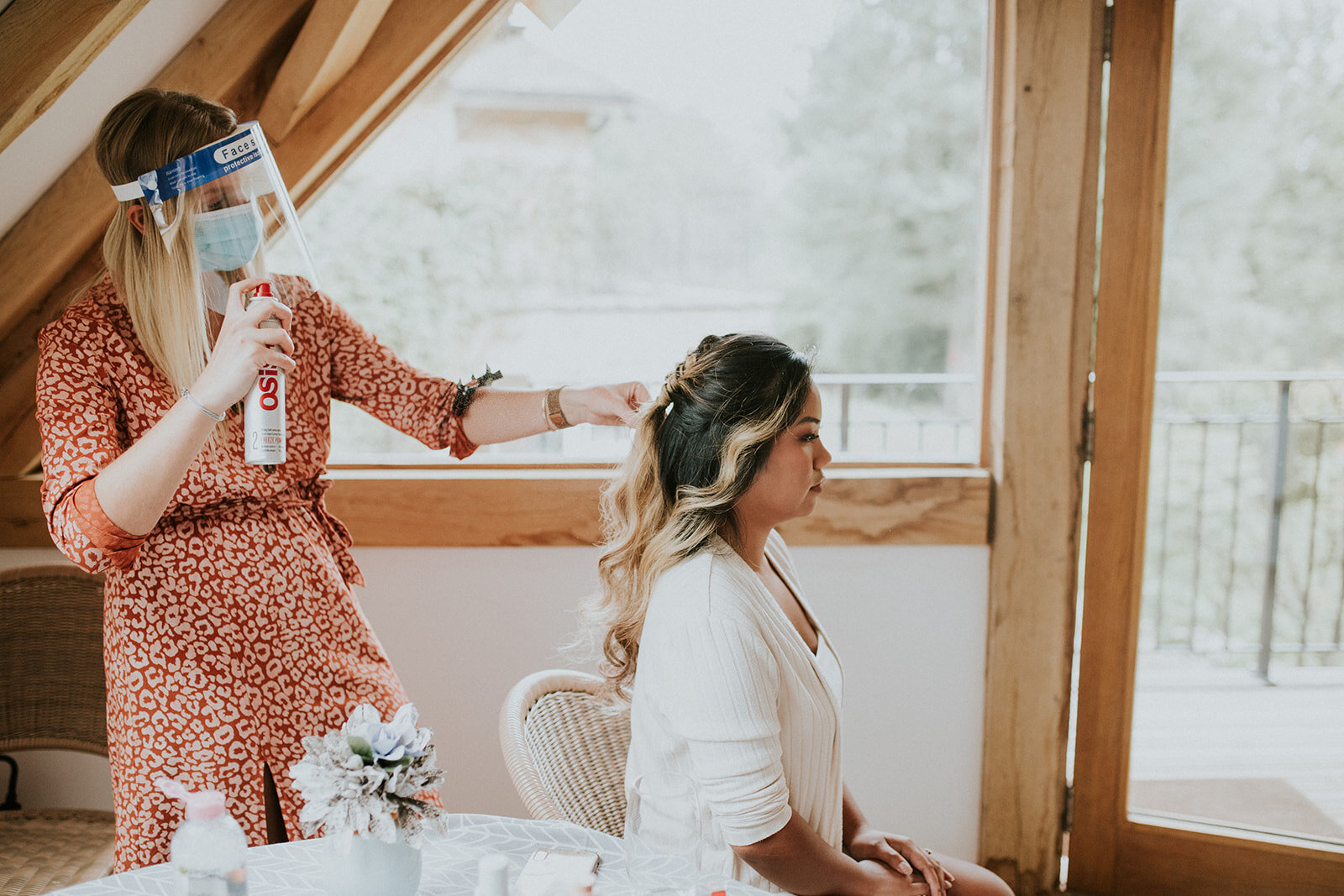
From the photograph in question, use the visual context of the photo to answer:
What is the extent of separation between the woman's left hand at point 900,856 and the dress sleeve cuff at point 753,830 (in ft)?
1.00

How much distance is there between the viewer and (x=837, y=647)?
221 cm

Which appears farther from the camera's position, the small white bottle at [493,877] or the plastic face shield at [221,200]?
the plastic face shield at [221,200]

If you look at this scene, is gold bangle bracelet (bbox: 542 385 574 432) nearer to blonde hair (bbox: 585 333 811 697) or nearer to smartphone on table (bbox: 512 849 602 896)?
blonde hair (bbox: 585 333 811 697)

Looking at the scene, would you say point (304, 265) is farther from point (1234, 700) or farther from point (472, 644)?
point (1234, 700)

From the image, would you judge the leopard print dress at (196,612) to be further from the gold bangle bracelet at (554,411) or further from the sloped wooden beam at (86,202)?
the sloped wooden beam at (86,202)

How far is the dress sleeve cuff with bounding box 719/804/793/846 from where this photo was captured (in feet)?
3.77

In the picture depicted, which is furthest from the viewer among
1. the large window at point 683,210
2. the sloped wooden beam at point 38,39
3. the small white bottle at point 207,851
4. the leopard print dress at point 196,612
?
the large window at point 683,210

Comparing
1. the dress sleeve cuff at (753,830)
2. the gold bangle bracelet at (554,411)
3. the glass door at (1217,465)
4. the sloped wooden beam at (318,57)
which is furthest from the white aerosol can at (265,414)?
the glass door at (1217,465)

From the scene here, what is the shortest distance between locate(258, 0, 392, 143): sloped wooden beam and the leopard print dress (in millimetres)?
726

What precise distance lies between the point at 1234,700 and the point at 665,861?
171 centimetres

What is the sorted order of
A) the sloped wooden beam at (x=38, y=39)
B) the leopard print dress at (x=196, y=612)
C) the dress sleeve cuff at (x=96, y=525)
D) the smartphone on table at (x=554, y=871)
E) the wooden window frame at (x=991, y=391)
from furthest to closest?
the wooden window frame at (x=991, y=391) < the sloped wooden beam at (x=38, y=39) < the leopard print dress at (x=196, y=612) < the dress sleeve cuff at (x=96, y=525) < the smartphone on table at (x=554, y=871)

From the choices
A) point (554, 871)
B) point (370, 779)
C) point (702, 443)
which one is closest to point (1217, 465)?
point (702, 443)

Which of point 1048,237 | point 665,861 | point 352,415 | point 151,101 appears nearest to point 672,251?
point 352,415

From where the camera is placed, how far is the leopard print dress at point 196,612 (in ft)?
3.91
